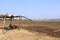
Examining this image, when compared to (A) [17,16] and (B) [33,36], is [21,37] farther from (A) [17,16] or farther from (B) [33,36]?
(A) [17,16]

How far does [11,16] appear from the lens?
2606 cm

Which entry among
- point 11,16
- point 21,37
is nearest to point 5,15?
point 11,16

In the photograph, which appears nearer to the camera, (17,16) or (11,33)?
(11,33)

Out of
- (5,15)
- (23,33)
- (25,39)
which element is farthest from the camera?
(5,15)

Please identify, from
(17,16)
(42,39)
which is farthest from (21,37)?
(17,16)

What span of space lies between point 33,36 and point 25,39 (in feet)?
4.12

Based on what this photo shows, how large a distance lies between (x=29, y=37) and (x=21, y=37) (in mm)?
898

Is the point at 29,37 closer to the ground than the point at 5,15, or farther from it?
closer to the ground

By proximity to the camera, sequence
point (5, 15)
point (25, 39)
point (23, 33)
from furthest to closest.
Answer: point (5, 15)
point (23, 33)
point (25, 39)

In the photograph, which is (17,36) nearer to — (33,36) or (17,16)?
(33,36)

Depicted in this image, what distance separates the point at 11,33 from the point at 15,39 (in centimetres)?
197

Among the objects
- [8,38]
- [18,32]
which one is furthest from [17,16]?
[8,38]

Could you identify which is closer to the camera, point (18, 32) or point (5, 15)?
point (18, 32)

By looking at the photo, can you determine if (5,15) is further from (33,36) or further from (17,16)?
(33,36)
